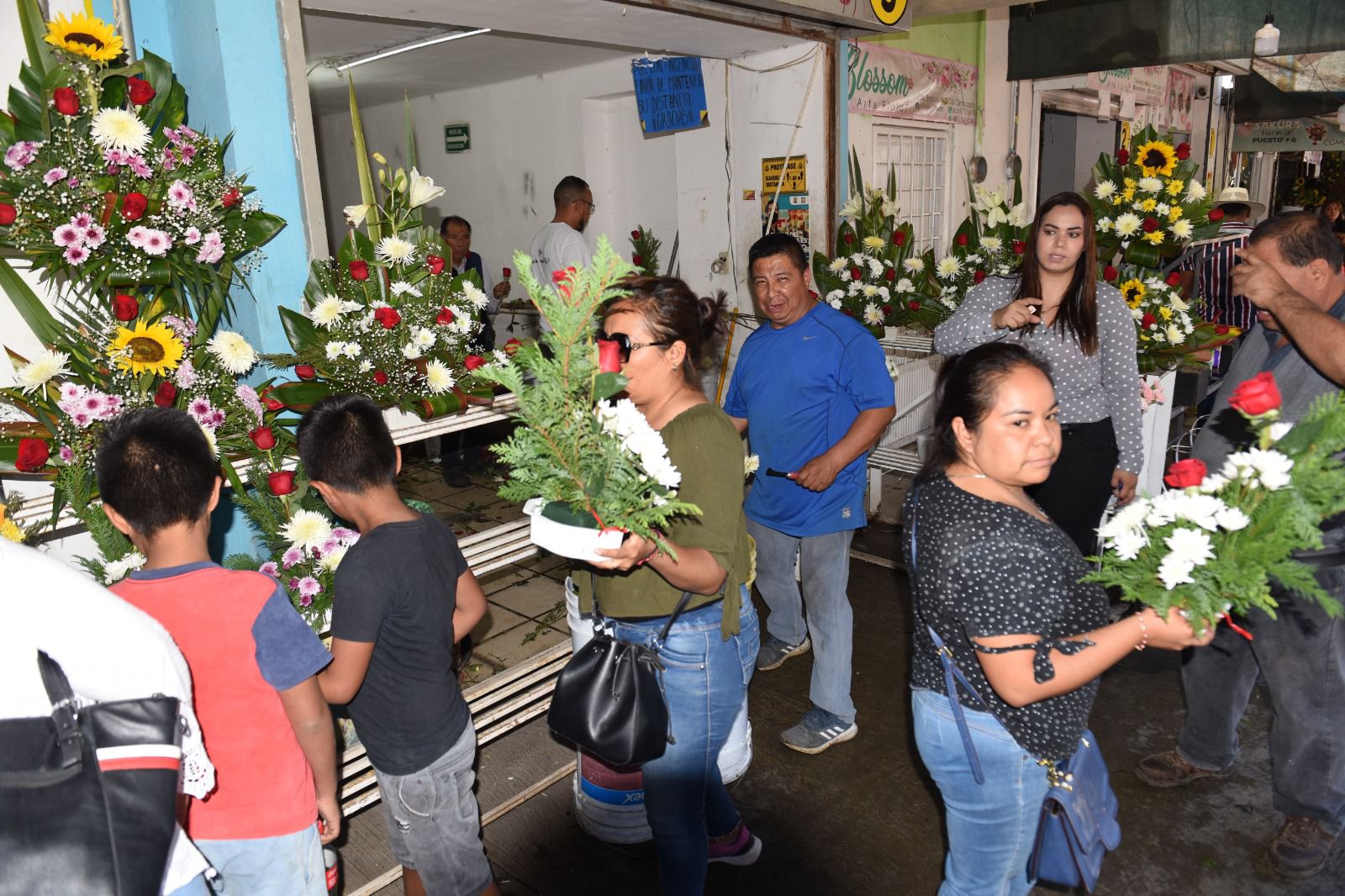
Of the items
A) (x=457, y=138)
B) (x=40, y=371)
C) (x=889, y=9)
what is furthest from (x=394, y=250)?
(x=457, y=138)

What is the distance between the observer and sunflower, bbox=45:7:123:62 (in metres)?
2.38

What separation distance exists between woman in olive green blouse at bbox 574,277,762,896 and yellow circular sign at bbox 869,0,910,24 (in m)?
4.08

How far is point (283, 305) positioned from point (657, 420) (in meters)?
1.80

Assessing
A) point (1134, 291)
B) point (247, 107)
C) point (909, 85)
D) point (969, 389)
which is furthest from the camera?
point (909, 85)

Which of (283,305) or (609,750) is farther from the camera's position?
(283,305)

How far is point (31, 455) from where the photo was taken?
2.32 m

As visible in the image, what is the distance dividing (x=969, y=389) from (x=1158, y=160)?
11.0 feet

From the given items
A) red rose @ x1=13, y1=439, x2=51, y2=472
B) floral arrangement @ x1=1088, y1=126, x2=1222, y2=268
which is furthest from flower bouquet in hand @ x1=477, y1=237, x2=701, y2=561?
floral arrangement @ x1=1088, y1=126, x2=1222, y2=268

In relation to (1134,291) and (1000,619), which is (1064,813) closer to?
(1000,619)

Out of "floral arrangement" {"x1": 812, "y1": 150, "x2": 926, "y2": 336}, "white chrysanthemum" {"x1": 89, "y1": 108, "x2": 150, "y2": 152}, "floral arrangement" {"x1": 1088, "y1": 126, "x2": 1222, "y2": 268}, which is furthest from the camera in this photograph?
"floral arrangement" {"x1": 812, "y1": 150, "x2": 926, "y2": 336}

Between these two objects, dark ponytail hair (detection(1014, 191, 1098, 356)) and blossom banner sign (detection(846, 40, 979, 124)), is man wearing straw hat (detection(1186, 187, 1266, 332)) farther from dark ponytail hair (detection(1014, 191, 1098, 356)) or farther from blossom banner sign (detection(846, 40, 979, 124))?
dark ponytail hair (detection(1014, 191, 1098, 356))

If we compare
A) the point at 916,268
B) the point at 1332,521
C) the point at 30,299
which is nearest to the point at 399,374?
the point at 30,299

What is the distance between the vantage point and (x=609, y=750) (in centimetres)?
215

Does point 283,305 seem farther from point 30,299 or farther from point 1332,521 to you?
point 1332,521
